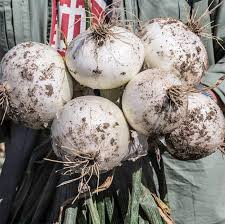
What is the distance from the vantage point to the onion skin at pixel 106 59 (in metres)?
1.50

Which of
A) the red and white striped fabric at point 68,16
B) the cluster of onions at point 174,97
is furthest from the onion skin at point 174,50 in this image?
the red and white striped fabric at point 68,16

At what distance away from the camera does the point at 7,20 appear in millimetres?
1895

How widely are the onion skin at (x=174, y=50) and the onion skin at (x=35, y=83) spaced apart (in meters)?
0.22

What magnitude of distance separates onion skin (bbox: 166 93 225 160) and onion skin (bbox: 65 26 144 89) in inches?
7.6

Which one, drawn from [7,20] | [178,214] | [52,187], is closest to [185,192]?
[178,214]

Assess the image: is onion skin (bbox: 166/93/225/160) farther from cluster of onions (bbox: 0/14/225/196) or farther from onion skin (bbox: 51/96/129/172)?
onion skin (bbox: 51/96/129/172)

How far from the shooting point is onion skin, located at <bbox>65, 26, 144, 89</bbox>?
4.91ft

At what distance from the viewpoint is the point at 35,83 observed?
153 centimetres

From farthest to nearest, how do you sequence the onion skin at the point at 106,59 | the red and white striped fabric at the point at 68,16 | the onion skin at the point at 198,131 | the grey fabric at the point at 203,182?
the grey fabric at the point at 203,182 < the red and white striped fabric at the point at 68,16 < the onion skin at the point at 198,131 < the onion skin at the point at 106,59

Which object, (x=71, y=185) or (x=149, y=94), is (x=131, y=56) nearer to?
(x=149, y=94)

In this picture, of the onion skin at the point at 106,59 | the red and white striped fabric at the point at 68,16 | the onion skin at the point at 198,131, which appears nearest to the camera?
the onion skin at the point at 106,59

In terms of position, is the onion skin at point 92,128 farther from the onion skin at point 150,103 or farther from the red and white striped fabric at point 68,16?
the red and white striped fabric at point 68,16

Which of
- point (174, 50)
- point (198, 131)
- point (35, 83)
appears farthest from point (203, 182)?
point (35, 83)

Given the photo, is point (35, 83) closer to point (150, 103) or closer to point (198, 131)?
point (150, 103)
